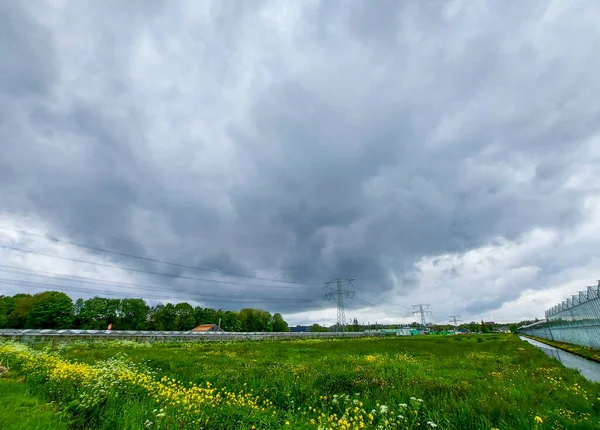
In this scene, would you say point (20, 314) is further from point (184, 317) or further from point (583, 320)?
point (583, 320)

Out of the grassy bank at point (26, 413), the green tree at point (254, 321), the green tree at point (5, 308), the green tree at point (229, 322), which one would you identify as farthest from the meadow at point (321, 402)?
the green tree at point (254, 321)

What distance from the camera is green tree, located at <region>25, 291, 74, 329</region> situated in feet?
318

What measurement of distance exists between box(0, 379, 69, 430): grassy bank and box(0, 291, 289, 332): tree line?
115784 millimetres

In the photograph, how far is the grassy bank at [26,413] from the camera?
24.1 ft

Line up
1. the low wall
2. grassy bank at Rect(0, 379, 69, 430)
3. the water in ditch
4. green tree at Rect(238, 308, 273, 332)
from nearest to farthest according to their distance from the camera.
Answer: grassy bank at Rect(0, 379, 69, 430) < the water in ditch < the low wall < green tree at Rect(238, 308, 273, 332)

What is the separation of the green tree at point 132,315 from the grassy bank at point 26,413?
12420cm

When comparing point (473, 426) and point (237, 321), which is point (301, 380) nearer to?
point (473, 426)

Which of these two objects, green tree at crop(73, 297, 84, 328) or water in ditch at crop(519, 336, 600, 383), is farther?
green tree at crop(73, 297, 84, 328)

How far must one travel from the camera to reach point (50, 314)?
97250 mm

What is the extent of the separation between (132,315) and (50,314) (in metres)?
27.6

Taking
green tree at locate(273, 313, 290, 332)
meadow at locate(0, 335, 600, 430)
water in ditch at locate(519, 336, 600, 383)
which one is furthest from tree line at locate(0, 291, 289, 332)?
water in ditch at locate(519, 336, 600, 383)

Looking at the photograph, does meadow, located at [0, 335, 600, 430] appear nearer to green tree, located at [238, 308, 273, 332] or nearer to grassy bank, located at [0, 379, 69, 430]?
grassy bank, located at [0, 379, 69, 430]

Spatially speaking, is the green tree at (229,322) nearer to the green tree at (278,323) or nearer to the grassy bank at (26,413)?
the green tree at (278,323)

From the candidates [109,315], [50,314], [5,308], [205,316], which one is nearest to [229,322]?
[205,316]
